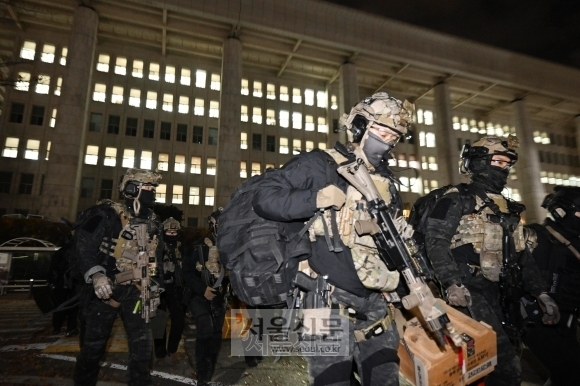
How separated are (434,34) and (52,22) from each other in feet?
129

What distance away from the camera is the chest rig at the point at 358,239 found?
2297mm

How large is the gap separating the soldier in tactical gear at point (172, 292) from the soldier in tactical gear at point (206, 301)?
518 millimetres

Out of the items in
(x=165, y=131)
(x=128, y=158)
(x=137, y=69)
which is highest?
(x=137, y=69)

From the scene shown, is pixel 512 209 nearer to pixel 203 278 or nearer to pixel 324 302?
pixel 324 302

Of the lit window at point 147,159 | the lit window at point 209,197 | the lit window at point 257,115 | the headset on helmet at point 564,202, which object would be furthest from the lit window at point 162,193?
the headset on helmet at point 564,202

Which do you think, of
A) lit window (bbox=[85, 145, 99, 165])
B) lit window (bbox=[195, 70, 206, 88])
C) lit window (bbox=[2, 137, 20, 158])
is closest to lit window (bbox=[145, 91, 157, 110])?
lit window (bbox=[195, 70, 206, 88])

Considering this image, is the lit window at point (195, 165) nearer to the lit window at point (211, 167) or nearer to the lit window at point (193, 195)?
the lit window at point (211, 167)

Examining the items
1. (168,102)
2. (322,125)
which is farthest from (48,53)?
(322,125)

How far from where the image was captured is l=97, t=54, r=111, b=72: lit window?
118 feet

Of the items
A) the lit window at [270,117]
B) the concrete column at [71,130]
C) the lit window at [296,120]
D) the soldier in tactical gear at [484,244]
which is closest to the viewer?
the soldier in tactical gear at [484,244]

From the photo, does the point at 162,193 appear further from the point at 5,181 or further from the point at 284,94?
the point at 284,94

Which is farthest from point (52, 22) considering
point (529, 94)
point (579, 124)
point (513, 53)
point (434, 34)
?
point (579, 124)

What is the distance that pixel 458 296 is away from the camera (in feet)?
9.79

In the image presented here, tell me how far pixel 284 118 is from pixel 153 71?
15.8 m
